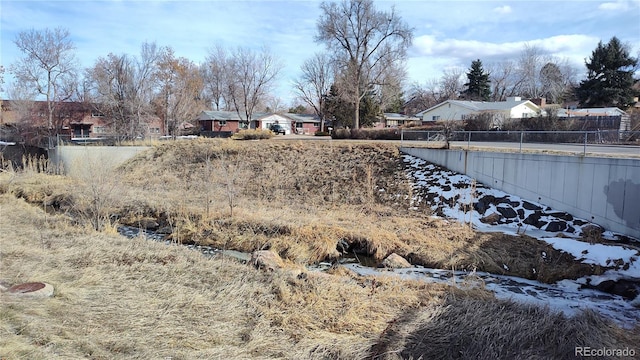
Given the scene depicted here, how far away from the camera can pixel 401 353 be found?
18.3 feet

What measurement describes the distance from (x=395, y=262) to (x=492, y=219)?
18.3ft

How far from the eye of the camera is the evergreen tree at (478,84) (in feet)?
234

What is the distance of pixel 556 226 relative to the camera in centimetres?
1345

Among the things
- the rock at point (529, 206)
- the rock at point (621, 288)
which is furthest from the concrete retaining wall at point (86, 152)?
the rock at point (621, 288)

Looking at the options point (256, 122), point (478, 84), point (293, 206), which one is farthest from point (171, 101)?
point (478, 84)

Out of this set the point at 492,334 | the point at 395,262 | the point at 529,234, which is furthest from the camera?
the point at 529,234

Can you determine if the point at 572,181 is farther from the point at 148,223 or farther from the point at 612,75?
the point at 612,75

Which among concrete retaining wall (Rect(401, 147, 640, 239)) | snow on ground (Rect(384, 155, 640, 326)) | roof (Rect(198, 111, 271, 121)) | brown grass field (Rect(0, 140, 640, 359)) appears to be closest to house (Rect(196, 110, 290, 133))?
roof (Rect(198, 111, 271, 121))

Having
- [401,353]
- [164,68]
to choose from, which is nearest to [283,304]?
[401,353]

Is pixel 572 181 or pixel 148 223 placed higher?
pixel 572 181

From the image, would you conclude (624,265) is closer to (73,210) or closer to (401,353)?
(401,353)

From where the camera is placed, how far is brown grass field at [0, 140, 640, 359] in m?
5.54

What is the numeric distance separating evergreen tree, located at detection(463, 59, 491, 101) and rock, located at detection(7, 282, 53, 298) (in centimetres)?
7275

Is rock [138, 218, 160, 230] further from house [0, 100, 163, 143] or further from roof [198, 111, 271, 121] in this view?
roof [198, 111, 271, 121]
